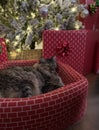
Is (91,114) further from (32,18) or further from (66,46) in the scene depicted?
(32,18)

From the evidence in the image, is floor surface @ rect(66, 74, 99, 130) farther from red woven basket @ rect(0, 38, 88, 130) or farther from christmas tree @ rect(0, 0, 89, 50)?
christmas tree @ rect(0, 0, 89, 50)

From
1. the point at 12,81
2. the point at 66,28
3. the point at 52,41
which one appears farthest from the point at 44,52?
the point at 12,81

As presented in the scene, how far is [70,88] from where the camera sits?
4.64 ft

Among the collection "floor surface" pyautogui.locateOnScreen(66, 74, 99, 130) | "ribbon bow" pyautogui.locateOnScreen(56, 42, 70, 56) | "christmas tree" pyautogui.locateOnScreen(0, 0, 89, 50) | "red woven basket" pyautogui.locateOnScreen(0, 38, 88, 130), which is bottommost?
"floor surface" pyautogui.locateOnScreen(66, 74, 99, 130)

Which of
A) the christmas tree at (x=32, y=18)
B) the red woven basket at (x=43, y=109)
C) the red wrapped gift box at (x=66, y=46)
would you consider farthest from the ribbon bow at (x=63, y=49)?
the red woven basket at (x=43, y=109)

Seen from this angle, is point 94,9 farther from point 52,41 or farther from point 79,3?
point 52,41

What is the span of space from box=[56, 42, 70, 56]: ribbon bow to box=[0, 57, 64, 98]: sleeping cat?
17.5 inches

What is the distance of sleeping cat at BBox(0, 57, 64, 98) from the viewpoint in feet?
4.78

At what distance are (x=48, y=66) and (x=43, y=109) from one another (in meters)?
0.68

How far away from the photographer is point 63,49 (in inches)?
93.5

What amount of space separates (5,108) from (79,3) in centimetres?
219

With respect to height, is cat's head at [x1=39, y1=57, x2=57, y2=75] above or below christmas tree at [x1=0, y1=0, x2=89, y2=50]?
below

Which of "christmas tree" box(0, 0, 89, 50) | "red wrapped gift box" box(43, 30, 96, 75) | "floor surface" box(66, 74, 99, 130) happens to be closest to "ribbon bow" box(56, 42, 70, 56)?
"red wrapped gift box" box(43, 30, 96, 75)

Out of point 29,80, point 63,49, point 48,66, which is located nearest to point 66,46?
point 63,49
